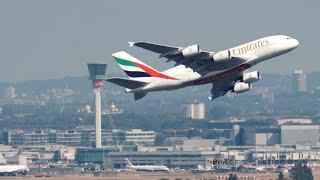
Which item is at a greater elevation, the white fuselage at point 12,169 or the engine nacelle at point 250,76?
the engine nacelle at point 250,76

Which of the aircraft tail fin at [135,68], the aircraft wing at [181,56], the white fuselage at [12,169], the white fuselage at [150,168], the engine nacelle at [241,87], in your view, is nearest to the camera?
the aircraft wing at [181,56]

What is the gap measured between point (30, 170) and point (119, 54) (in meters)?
78.8

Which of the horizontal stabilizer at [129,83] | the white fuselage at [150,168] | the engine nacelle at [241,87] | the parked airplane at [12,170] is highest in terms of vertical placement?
the horizontal stabilizer at [129,83]

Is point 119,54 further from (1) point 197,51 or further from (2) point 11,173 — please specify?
(2) point 11,173

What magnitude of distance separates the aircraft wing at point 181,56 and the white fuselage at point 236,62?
0.40 m

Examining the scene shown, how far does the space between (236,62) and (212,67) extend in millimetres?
1473

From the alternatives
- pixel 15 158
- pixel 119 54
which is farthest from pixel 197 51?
pixel 15 158

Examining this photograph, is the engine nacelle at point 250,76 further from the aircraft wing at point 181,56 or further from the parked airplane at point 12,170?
the parked airplane at point 12,170

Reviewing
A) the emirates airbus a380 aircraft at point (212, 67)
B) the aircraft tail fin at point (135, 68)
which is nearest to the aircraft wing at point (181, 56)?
the emirates airbus a380 aircraft at point (212, 67)

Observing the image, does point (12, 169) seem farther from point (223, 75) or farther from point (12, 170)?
point (223, 75)

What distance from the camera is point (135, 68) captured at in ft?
315

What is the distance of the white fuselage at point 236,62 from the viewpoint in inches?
3504

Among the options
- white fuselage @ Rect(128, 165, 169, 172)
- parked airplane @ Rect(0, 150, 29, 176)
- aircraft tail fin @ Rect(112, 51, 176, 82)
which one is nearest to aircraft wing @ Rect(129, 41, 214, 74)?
aircraft tail fin @ Rect(112, 51, 176, 82)

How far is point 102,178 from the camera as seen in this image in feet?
495
